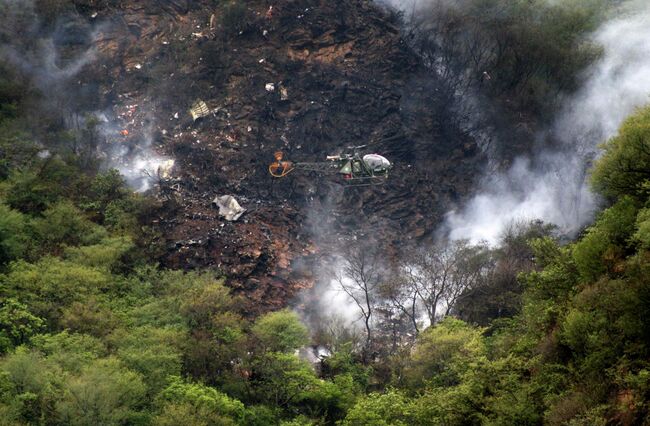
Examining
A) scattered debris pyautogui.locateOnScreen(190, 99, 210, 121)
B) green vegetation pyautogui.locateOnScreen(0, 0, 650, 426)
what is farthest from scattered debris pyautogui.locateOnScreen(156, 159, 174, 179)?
scattered debris pyautogui.locateOnScreen(190, 99, 210, 121)

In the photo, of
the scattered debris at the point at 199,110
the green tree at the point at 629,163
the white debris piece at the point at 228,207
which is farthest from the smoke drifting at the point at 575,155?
the green tree at the point at 629,163

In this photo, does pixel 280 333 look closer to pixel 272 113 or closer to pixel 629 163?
pixel 629 163

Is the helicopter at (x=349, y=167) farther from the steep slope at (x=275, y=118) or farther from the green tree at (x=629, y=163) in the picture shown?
the green tree at (x=629, y=163)

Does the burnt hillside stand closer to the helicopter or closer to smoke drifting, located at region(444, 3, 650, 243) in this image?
the helicopter

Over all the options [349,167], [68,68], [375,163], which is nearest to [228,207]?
[349,167]

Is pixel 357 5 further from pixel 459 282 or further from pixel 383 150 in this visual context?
pixel 459 282

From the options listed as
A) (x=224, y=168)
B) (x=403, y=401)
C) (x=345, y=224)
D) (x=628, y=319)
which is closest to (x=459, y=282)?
(x=345, y=224)
